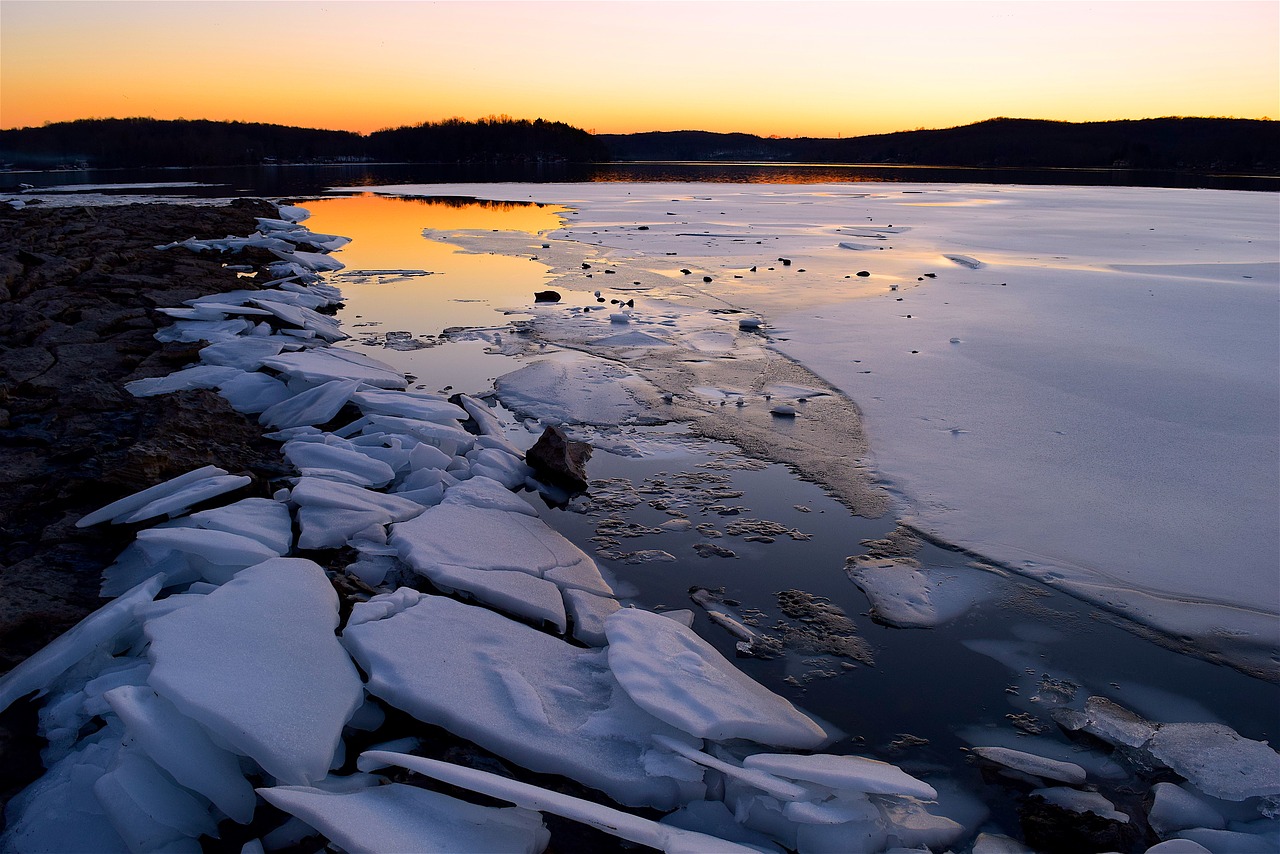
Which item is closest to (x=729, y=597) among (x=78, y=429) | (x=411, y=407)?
(x=411, y=407)

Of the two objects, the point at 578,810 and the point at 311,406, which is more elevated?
the point at 311,406

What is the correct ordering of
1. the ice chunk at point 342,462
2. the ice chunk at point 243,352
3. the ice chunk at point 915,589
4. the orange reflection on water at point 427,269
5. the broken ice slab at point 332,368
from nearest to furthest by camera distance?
the ice chunk at point 915,589, the ice chunk at point 342,462, the broken ice slab at point 332,368, the ice chunk at point 243,352, the orange reflection on water at point 427,269

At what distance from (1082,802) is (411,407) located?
378cm

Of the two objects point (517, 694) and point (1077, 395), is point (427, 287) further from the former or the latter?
point (517, 694)

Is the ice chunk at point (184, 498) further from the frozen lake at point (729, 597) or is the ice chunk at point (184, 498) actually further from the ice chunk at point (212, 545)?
the ice chunk at point (212, 545)

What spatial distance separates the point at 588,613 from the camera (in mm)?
2736

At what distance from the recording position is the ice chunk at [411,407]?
4395mm

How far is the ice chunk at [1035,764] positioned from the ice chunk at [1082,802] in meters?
0.04

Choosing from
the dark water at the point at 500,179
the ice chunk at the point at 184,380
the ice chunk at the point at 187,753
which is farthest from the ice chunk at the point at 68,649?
the dark water at the point at 500,179

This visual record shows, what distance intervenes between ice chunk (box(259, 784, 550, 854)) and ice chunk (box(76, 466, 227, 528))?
189 centimetres

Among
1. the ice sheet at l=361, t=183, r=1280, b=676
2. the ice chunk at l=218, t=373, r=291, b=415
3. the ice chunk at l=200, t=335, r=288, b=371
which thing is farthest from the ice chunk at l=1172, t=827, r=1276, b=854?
the ice chunk at l=200, t=335, r=288, b=371

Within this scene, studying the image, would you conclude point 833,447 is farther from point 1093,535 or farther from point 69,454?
point 69,454

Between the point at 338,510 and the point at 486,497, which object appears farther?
the point at 486,497

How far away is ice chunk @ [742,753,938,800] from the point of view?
1.86m
